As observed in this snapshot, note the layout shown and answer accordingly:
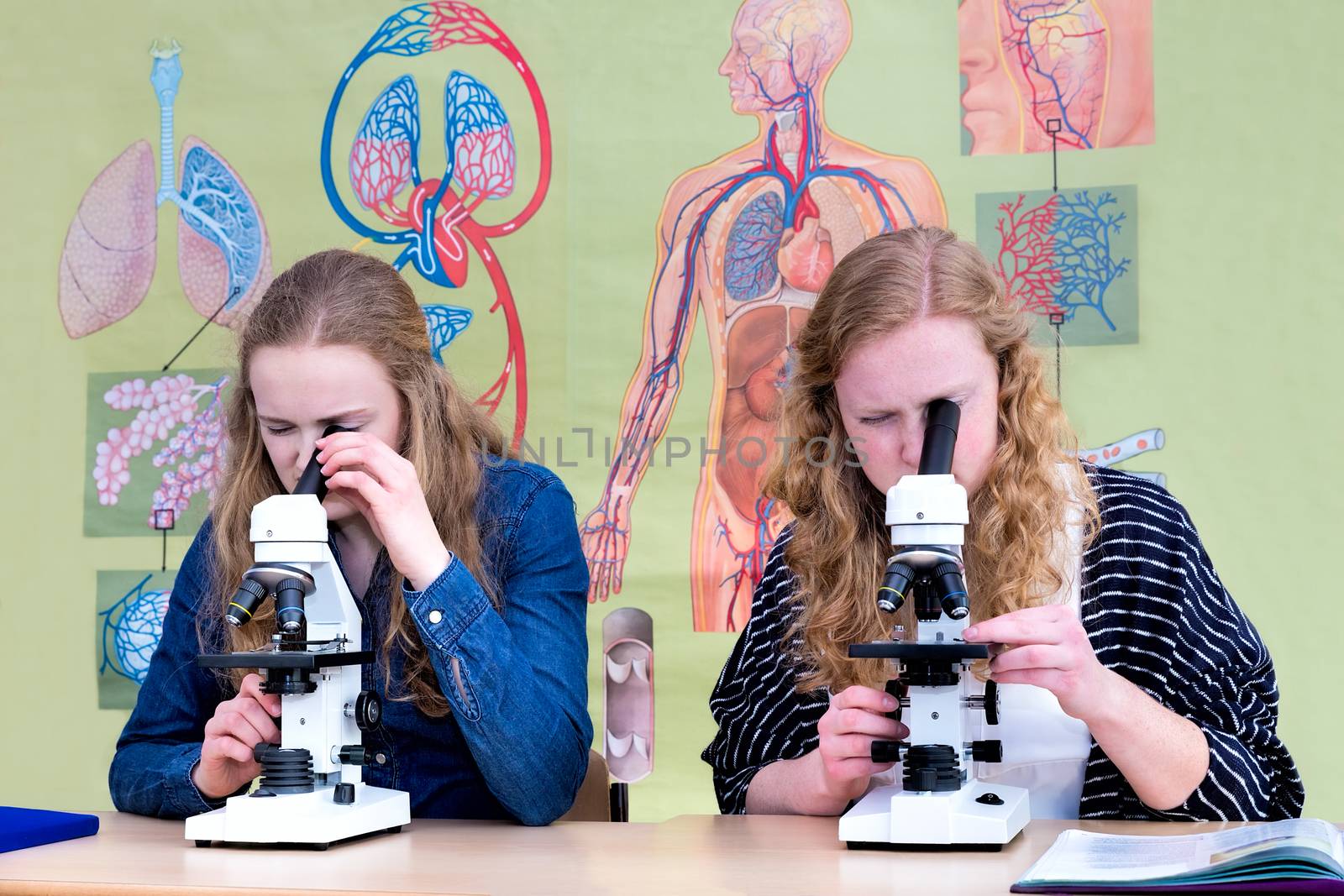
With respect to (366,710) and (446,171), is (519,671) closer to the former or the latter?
(366,710)

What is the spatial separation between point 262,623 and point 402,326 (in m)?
0.46

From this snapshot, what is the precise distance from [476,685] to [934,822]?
579 millimetres

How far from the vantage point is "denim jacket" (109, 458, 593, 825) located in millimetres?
1628

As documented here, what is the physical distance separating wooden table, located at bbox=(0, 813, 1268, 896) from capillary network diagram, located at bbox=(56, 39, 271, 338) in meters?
1.39

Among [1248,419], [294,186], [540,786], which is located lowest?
[540,786]

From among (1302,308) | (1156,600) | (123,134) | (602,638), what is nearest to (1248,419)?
(1302,308)

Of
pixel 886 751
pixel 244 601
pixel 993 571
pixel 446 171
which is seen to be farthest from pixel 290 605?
pixel 446 171

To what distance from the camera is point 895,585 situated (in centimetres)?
135

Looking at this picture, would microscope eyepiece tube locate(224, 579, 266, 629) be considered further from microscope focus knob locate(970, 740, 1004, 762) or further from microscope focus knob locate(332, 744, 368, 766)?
microscope focus knob locate(970, 740, 1004, 762)

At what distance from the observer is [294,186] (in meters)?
2.69

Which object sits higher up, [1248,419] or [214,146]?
[214,146]

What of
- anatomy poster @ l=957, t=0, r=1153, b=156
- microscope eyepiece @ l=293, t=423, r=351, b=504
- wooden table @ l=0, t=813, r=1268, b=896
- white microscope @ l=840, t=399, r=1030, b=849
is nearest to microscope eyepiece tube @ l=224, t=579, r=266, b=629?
microscope eyepiece @ l=293, t=423, r=351, b=504

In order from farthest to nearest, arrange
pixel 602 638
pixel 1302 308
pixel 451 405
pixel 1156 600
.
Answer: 1. pixel 602 638
2. pixel 1302 308
3. pixel 451 405
4. pixel 1156 600

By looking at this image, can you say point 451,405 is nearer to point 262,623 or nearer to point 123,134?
point 262,623
